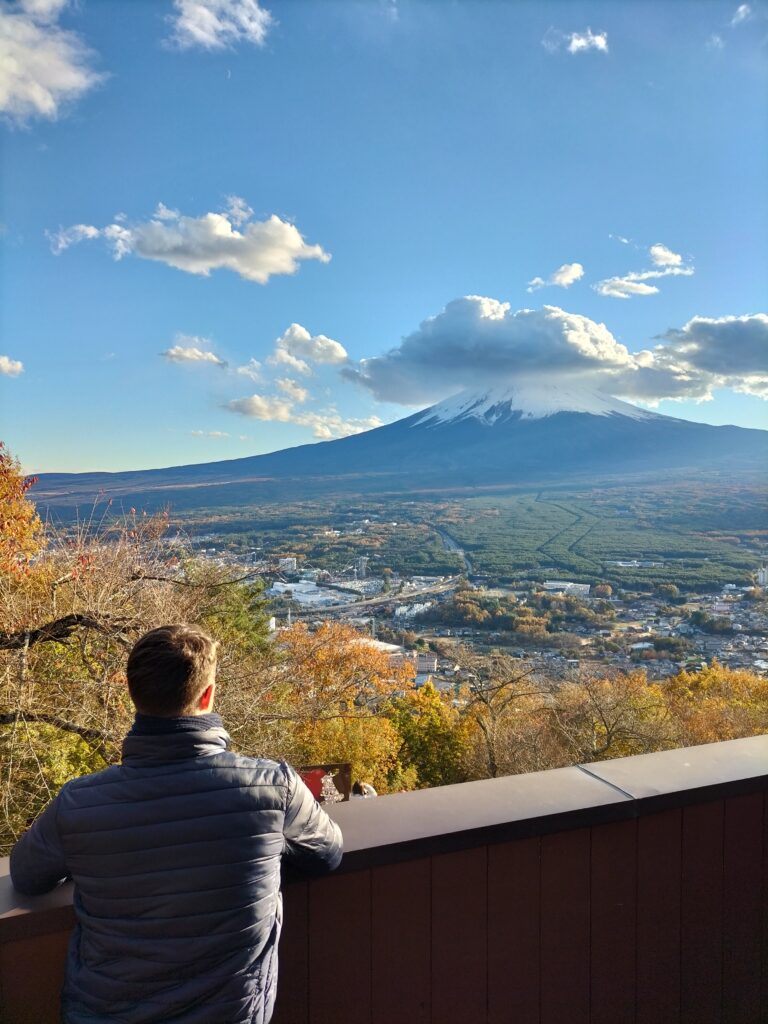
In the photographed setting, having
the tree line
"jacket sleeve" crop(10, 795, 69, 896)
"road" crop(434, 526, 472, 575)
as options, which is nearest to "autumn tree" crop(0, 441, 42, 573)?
the tree line

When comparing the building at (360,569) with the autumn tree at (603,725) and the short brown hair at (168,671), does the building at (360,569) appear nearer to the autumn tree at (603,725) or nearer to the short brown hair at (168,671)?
the autumn tree at (603,725)

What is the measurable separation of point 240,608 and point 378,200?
16.7 metres

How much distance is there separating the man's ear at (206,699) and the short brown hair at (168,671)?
0.04ft

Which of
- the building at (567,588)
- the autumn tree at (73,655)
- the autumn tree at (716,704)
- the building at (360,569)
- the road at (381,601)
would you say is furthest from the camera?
the building at (360,569)

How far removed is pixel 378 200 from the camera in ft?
76.0

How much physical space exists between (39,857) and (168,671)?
1.01 ft

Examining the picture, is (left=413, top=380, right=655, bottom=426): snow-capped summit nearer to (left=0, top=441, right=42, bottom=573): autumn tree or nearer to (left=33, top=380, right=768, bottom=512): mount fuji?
(left=33, top=380, right=768, bottom=512): mount fuji

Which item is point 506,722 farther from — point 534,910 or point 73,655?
point 534,910

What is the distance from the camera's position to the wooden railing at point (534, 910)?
1.06 meters

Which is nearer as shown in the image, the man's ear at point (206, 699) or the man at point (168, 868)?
the man at point (168, 868)

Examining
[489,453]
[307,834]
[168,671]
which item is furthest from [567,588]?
[489,453]

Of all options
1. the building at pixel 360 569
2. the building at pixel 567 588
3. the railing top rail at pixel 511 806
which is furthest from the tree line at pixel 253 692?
the building at pixel 360 569

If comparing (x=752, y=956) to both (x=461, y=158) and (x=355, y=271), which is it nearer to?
(x=461, y=158)

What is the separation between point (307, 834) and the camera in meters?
0.95
